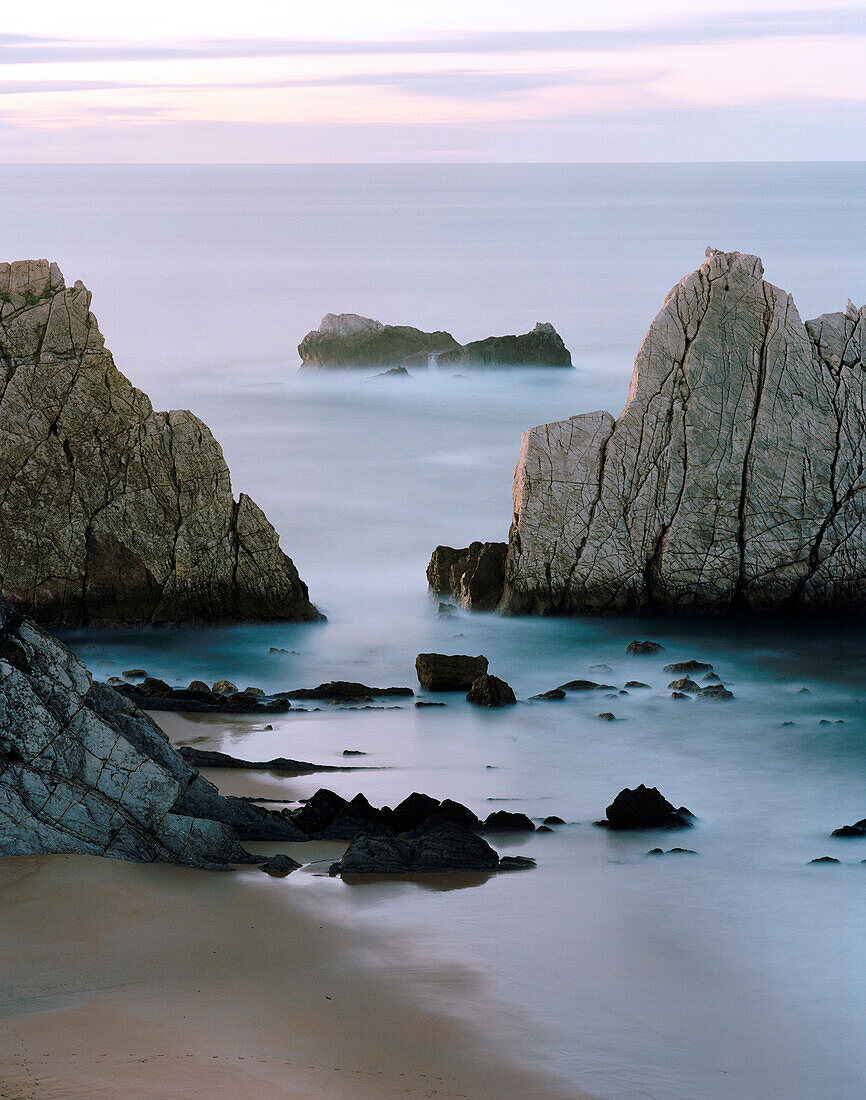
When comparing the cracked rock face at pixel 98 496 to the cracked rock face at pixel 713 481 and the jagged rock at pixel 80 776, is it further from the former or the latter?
the jagged rock at pixel 80 776

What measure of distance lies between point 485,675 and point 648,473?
3.11m

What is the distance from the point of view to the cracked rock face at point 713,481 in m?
14.2

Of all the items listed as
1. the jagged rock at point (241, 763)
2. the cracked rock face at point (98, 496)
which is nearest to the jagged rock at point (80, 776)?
the jagged rock at point (241, 763)

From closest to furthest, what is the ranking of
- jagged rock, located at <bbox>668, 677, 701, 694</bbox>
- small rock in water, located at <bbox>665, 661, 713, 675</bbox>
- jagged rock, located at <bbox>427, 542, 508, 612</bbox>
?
jagged rock, located at <bbox>668, 677, 701, 694</bbox>
small rock in water, located at <bbox>665, 661, 713, 675</bbox>
jagged rock, located at <bbox>427, 542, 508, 612</bbox>

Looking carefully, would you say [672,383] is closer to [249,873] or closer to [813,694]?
[813,694]

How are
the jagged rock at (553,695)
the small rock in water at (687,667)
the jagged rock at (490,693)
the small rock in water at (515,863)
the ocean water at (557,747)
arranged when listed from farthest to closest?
the small rock in water at (687,667), the jagged rock at (553,695), the jagged rock at (490,693), the small rock in water at (515,863), the ocean water at (557,747)

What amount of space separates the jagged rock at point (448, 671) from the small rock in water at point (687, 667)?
1688 millimetres

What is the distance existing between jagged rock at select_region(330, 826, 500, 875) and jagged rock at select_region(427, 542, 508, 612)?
7.03 m

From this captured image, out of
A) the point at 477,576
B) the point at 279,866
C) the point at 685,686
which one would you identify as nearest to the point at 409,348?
the point at 477,576

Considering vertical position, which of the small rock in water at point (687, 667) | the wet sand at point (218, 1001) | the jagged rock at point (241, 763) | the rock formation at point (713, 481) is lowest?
the wet sand at point (218, 1001)

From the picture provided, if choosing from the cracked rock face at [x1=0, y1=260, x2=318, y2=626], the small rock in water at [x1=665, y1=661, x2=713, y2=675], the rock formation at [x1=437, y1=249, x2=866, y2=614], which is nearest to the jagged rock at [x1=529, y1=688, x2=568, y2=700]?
the small rock in water at [x1=665, y1=661, x2=713, y2=675]

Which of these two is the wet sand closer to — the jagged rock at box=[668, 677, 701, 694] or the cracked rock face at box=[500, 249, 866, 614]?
the jagged rock at box=[668, 677, 701, 694]

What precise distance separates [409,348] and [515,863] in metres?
23.4

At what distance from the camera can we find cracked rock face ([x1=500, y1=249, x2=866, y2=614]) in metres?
14.2
